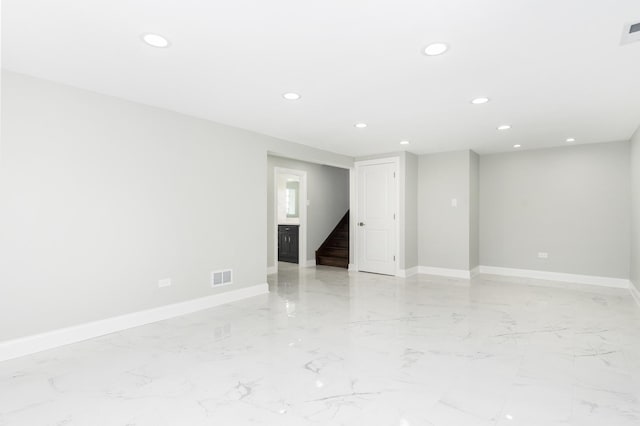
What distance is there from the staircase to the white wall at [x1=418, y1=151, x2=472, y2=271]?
1663mm

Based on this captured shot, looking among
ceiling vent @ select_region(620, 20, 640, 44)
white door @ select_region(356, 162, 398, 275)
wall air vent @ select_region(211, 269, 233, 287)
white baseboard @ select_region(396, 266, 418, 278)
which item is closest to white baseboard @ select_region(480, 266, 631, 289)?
white baseboard @ select_region(396, 266, 418, 278)

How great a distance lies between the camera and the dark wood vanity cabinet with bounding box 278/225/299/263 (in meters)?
7.91

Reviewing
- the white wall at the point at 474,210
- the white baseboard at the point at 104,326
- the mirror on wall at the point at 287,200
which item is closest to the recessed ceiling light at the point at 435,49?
the white baseboard at the point at 104,326

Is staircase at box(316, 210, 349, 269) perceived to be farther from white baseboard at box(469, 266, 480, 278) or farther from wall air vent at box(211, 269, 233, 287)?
wall air vent at box(211, 269, 233, 287)

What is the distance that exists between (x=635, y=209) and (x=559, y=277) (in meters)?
1.73

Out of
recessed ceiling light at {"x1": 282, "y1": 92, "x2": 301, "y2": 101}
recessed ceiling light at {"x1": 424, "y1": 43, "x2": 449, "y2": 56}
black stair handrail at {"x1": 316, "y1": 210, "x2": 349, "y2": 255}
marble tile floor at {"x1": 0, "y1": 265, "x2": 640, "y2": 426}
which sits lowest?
marble tile floor at {"x1": 0, "y1": 265, "x2": 640, "y2": 426}

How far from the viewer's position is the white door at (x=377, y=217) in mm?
6645

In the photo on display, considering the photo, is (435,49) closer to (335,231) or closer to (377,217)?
(377,217)

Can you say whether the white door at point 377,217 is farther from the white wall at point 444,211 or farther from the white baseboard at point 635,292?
the white baseboard at point 635,292

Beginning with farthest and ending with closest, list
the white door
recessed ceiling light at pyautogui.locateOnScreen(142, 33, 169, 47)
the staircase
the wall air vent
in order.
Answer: the staircase → the white door → the wall air vent → recessed ceiling light at pyautogui.locateOnScreen(142, 33, 169, 47)

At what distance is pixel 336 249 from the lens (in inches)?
312

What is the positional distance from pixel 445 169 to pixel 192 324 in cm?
511

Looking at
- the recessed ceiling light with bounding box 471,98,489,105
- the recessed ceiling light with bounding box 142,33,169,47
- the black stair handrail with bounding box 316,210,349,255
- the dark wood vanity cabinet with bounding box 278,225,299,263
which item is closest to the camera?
the recessed ceiling light with bounding box 142,33,169,47

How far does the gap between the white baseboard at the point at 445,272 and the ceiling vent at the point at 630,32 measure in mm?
4607
